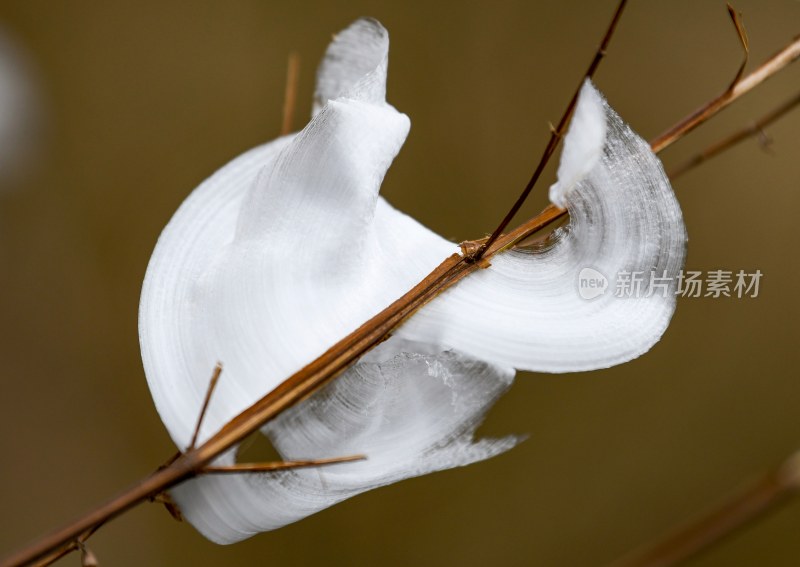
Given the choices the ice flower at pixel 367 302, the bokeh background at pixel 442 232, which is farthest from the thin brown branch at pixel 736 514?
the bokeh background at pixel 442 232

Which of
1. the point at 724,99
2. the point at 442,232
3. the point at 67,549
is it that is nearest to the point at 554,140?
the point at 724,99

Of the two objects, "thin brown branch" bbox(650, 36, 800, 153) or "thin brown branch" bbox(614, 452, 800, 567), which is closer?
"thin brown branch" bbox(614, 452, 800, 567)

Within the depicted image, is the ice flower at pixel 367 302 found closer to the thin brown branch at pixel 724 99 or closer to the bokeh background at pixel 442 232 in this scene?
the thin brown branch at pixel 724 99

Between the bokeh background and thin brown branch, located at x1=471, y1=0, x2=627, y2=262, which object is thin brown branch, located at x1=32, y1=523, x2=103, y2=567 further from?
the bokeh background

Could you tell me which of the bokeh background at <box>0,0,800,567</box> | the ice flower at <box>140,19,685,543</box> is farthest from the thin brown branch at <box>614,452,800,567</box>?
the bokeh background at <box>0,0,800,567</box>

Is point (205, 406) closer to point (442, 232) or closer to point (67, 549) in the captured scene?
point (67, 549)

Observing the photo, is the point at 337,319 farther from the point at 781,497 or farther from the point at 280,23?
the point at 280,23
